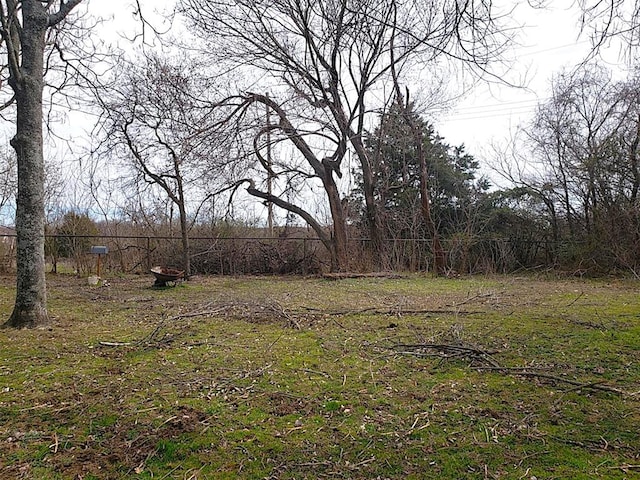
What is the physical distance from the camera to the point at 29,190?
4.72 metres

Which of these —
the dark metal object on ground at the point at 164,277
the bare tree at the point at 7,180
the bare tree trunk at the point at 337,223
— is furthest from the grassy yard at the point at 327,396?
the bare tree at the point at 7,180

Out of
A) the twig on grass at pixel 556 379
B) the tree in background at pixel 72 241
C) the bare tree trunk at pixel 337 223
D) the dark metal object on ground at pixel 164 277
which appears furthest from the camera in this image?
the bare tree trunk at pixel 337 223

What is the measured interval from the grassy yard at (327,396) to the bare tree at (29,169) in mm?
347

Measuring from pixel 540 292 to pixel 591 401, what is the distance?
5460 mm

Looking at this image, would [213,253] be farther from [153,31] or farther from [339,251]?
[153,31]

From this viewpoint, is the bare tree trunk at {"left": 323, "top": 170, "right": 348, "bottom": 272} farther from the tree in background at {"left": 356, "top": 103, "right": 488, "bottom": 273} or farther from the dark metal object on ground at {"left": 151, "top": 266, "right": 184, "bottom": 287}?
the dark metal object on ground at {"left": 151, "top": 266, "right": 184, "bottom": 287}

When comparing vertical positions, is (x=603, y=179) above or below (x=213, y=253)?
above


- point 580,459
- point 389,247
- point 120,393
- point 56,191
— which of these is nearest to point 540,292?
point 389,247

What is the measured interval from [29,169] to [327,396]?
405 centimetres

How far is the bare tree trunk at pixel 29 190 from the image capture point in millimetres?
4707

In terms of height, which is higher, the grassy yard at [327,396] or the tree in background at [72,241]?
the tree in background at [72,241]

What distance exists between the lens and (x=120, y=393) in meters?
2.88

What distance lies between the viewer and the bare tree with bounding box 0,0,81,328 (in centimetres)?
470

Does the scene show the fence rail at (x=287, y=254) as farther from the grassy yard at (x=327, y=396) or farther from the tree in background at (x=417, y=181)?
the grassy yard at (x=327, y=396)
